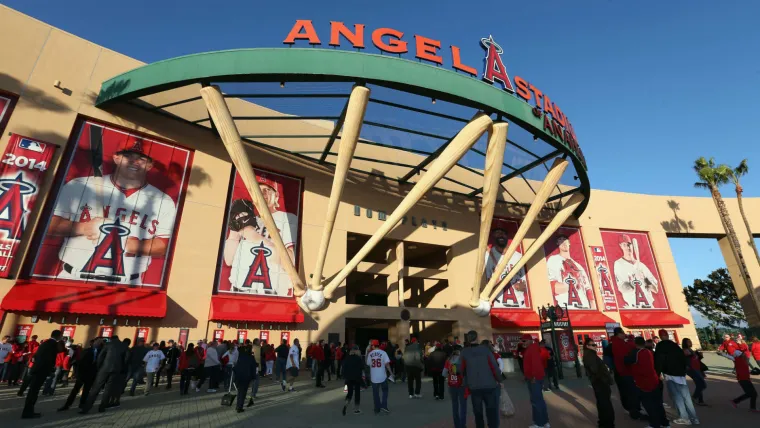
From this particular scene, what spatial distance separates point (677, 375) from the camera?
24.5ft

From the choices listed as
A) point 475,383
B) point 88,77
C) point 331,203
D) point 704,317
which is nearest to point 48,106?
point 88,77

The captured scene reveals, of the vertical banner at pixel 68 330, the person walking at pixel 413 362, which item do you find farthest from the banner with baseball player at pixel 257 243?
the person walking at pixel 413 362

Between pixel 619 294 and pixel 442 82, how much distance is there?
25.5m

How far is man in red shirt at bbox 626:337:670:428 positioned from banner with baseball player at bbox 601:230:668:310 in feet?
93.2

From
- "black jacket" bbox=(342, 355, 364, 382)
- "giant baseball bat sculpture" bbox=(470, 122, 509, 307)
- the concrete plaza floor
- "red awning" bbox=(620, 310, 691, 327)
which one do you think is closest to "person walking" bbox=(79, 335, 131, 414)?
the concrete plaza floor

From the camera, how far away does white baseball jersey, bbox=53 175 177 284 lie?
15648 mm

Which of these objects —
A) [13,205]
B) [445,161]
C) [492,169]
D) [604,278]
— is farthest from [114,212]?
[604,278]

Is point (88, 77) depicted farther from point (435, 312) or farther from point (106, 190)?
point (435, 312)

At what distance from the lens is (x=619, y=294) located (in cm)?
3130

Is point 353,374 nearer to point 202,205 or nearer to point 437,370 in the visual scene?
point 437,370

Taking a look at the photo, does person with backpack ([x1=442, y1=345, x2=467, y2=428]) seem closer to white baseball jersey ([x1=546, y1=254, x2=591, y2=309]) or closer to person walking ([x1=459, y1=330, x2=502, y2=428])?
person walking ([x1=459, y1=330, x2=502, y2=428])

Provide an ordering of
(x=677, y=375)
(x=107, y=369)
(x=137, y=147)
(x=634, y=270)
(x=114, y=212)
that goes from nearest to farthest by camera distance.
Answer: (x=677, y=375) < (x=107, y=369) < (x=114, y=212) < (x=137, y=147) < (x=634, y=270)

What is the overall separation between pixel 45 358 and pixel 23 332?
874 cm

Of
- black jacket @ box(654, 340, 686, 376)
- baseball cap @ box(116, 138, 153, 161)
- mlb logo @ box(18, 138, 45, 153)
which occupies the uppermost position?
baseball cap @ box(116, 138, 153, 161)
